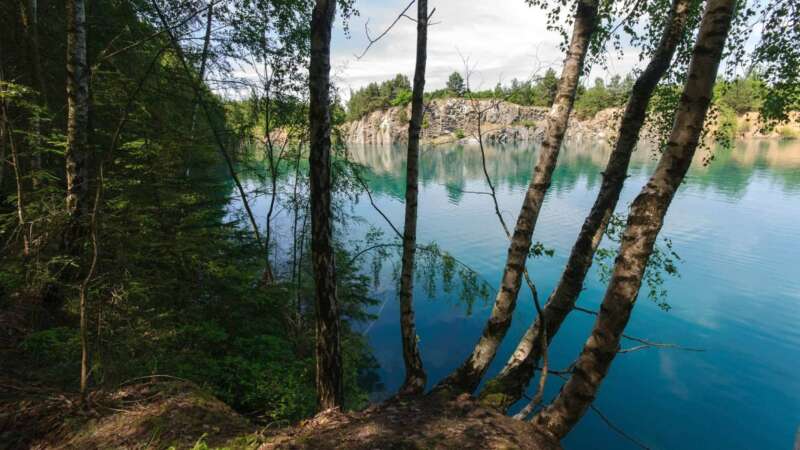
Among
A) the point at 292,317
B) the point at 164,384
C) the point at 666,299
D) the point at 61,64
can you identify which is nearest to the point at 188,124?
the point at 61,64

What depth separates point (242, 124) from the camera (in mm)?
9016

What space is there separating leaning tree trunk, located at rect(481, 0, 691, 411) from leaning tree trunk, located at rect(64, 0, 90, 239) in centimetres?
580

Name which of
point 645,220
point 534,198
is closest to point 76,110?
point 534,198

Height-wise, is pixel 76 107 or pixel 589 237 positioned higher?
pixel 76 107

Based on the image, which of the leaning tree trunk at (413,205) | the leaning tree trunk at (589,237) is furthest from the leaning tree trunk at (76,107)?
the leaning tree trunk at (589,237)

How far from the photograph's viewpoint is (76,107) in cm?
479

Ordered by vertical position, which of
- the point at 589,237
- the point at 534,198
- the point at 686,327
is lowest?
the point at 686,327

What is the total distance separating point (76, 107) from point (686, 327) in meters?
15.7

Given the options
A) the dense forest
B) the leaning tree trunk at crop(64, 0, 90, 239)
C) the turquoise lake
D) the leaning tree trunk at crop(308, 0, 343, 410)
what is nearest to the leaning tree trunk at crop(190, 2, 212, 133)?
the dense forest

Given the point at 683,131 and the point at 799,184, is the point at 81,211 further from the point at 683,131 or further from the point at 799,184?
the point at 799,184

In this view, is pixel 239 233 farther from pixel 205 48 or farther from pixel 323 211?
pixel 323 211

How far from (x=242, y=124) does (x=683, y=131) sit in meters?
9.15

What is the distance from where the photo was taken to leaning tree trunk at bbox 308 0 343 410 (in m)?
3.24

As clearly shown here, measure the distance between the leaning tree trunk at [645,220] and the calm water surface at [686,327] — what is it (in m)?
3.46
